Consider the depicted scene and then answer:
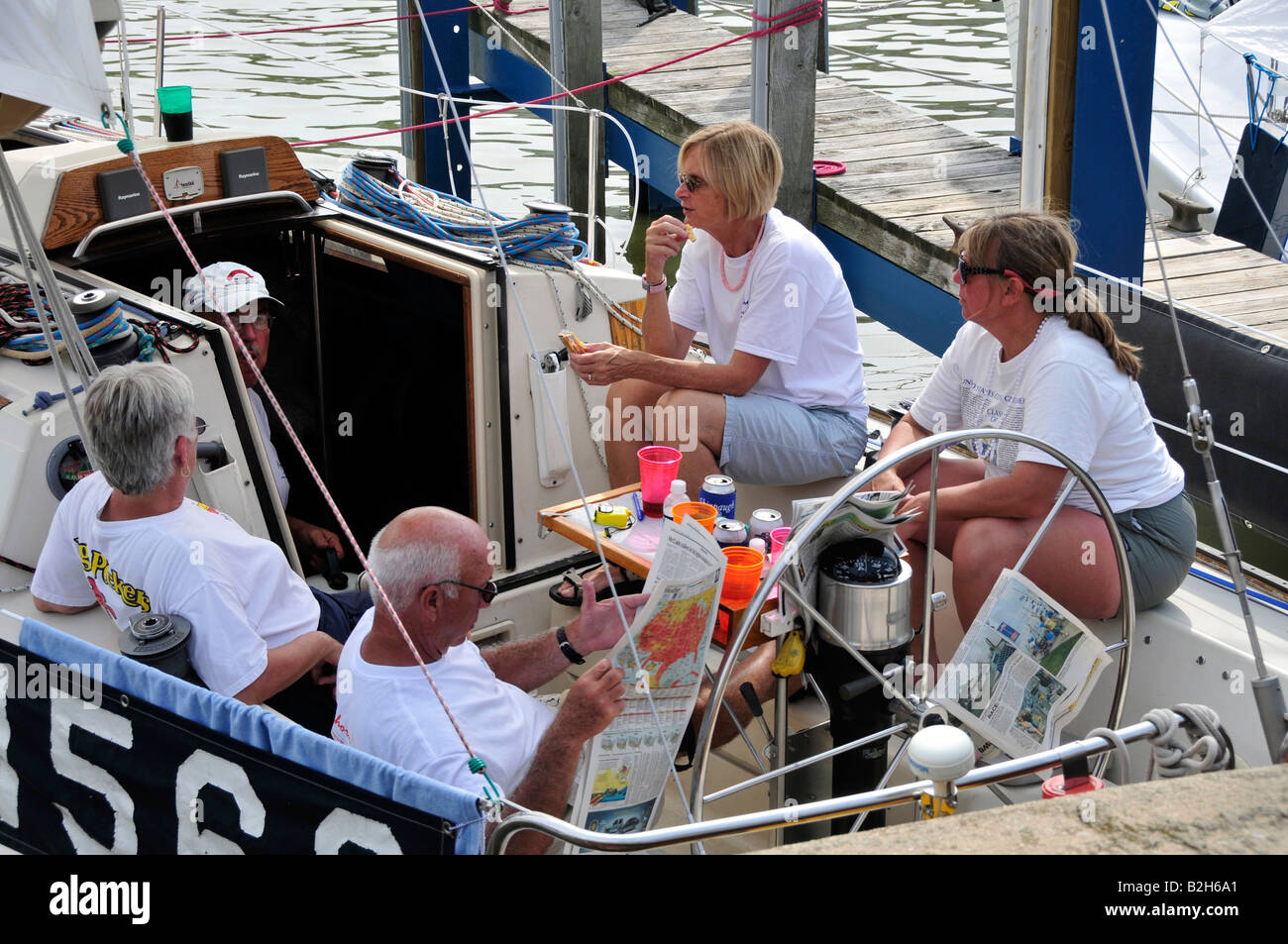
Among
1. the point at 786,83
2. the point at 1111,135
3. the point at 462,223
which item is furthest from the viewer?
the point at 786,83

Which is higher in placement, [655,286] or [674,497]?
[655,286]

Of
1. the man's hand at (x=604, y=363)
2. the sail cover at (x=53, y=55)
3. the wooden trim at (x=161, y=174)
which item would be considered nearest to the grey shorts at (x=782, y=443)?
the man's hand at (x=604, y=363)

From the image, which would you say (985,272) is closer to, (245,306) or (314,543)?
(245,306)

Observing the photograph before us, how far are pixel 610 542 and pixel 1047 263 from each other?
117 cm

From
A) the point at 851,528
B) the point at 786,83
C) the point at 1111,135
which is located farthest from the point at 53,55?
the point at 786,83

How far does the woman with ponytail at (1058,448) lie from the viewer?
9.74 feet

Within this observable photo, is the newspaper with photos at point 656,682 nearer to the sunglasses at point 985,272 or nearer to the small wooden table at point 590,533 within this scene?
the small wooden table at point 590,533

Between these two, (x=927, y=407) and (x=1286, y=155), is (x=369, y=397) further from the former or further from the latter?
(x=1286, y=155)

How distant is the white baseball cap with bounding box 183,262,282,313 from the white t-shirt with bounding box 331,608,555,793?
4.11ft

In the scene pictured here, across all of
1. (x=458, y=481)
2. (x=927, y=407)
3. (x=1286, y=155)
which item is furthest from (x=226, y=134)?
(x=1286, y=155)

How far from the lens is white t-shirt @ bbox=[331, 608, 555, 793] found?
7.33 feet

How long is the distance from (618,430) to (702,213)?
25.0 inches

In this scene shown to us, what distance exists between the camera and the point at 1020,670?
287 cm

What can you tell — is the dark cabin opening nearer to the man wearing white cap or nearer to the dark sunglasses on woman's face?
the man wearing white cap
